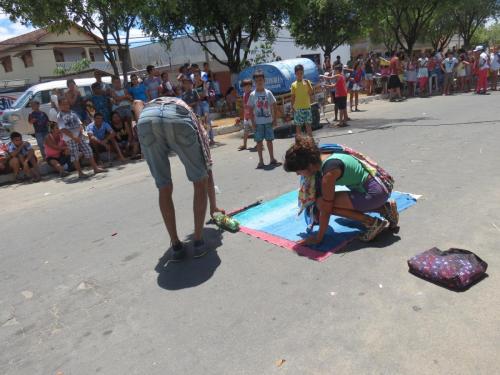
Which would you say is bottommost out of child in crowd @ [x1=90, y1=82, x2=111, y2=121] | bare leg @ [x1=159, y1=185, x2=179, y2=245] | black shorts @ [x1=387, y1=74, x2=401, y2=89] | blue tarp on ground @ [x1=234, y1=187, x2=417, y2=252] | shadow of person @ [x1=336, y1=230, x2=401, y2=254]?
shadow of person @ [x1=336, y1=230, x2=401, y2=254]

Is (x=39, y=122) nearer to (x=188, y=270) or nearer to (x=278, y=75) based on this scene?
(x=278, y=75)

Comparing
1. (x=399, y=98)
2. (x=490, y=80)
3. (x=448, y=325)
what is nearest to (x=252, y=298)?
(x=448, y=325)

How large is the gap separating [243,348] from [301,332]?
388mm

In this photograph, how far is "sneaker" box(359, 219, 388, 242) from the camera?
383 cm

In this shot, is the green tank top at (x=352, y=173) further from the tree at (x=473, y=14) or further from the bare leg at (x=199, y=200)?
the tree at (x=473, y=14)

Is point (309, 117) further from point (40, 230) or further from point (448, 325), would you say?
point (448, 325)

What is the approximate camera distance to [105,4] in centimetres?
1041

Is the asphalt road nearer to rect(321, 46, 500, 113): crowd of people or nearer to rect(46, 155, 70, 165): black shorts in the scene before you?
rect(46, 155, 70, 165): black shorts

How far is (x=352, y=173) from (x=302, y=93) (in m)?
5.49

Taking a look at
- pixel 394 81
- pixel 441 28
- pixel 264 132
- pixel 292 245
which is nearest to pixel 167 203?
pixel 292 245

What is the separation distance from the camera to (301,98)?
896cm

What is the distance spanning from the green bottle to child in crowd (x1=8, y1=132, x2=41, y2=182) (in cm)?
612

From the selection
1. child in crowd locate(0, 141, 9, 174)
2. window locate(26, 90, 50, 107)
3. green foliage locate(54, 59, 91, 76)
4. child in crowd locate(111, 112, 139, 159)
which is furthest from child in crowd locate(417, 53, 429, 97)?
green foliage locate(54, 59, 91, 76)

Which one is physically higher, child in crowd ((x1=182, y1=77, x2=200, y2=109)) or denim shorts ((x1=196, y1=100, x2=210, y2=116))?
child in crowd ((x1=182, y1=77, x2=200, y2=109))
